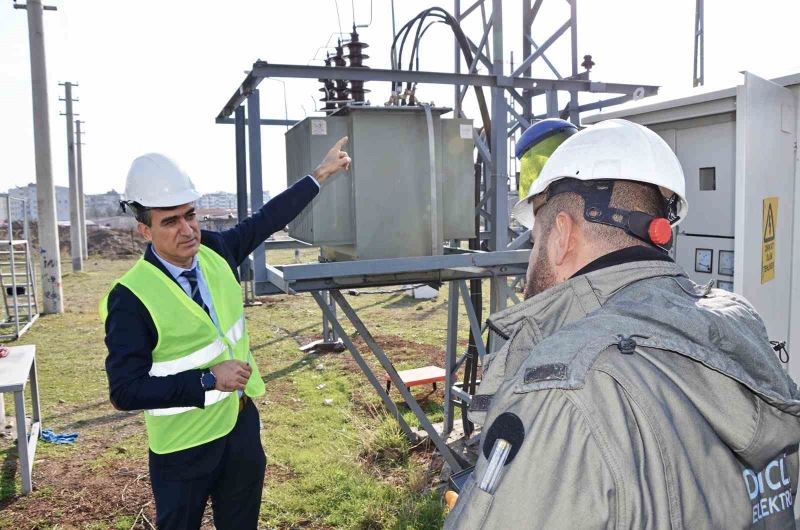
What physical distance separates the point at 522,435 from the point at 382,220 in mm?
2632

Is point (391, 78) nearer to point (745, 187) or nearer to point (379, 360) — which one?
point (379, 360)

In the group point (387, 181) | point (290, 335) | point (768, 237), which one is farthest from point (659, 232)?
point (290, 335)

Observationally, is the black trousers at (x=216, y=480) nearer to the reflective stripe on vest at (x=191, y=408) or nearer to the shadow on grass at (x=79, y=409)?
the reflective stripe on vest at (x=191, y=408)

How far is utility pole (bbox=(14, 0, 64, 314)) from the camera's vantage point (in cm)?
1207

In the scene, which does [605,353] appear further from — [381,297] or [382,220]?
[381,297]

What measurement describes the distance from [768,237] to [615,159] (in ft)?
5.39

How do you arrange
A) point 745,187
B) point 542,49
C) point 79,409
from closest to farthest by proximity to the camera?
point 745,187 → point 542,49 → point 79,409

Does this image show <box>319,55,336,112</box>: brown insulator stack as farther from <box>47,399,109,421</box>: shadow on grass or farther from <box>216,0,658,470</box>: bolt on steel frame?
<box>47,399,109,421</box>: shadow on grass

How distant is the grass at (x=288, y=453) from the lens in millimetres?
4066

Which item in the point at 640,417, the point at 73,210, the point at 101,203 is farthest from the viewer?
the point at 101,203

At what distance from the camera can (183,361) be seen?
7.97 ft

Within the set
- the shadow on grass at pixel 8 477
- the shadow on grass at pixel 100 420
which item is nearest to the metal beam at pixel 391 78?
the shadow on grass at pixel 8 477

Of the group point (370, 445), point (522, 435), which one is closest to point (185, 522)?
point (522, 435)

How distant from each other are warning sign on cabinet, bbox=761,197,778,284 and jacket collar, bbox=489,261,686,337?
156cm
